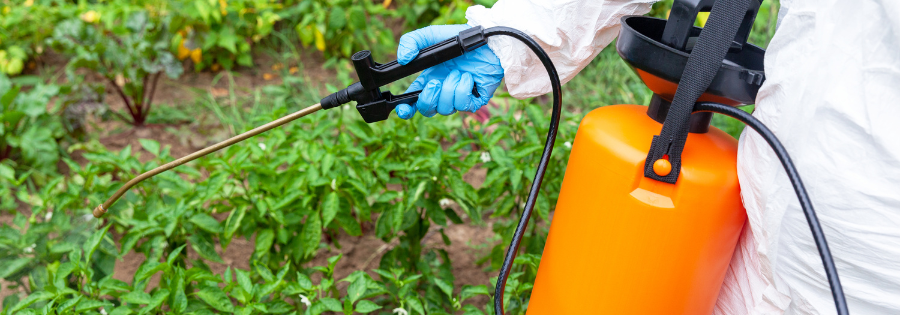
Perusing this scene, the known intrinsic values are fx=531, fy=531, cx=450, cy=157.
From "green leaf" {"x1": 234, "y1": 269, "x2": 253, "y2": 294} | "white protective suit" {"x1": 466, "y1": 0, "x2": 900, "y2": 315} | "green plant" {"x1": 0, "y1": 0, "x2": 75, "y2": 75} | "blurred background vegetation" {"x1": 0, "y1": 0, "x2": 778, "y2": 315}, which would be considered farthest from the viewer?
"green plant" {"x1": 0, "y1": 0, "x2": 75, "y2": 75}

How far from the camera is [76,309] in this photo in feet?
3.76

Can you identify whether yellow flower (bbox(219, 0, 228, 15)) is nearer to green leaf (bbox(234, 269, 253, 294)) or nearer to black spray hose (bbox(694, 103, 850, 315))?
green leaf (bbox(234, 269, 253, 294))

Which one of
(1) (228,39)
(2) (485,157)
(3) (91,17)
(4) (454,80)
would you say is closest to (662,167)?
(4) (454,80)

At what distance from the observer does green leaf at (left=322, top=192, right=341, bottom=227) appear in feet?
4.63

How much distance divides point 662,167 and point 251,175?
3.68ft

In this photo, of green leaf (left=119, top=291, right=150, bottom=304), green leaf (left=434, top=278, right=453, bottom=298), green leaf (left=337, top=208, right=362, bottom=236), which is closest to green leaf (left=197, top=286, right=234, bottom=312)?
green leaf (left=119, top=291, right=150, bottom=304)

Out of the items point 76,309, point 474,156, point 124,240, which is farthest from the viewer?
point 474,156

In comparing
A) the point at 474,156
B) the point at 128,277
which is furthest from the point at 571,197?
the point at 128,277

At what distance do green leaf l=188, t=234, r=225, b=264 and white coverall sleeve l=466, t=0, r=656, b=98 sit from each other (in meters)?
0.97

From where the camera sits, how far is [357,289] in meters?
1.22

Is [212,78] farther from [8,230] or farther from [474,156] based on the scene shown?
[474,156]

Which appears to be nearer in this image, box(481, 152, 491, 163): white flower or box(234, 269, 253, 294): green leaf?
box(234, 269, 253, 294): green leaf

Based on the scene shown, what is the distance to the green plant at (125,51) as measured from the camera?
254cm

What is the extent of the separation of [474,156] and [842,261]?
958mm
